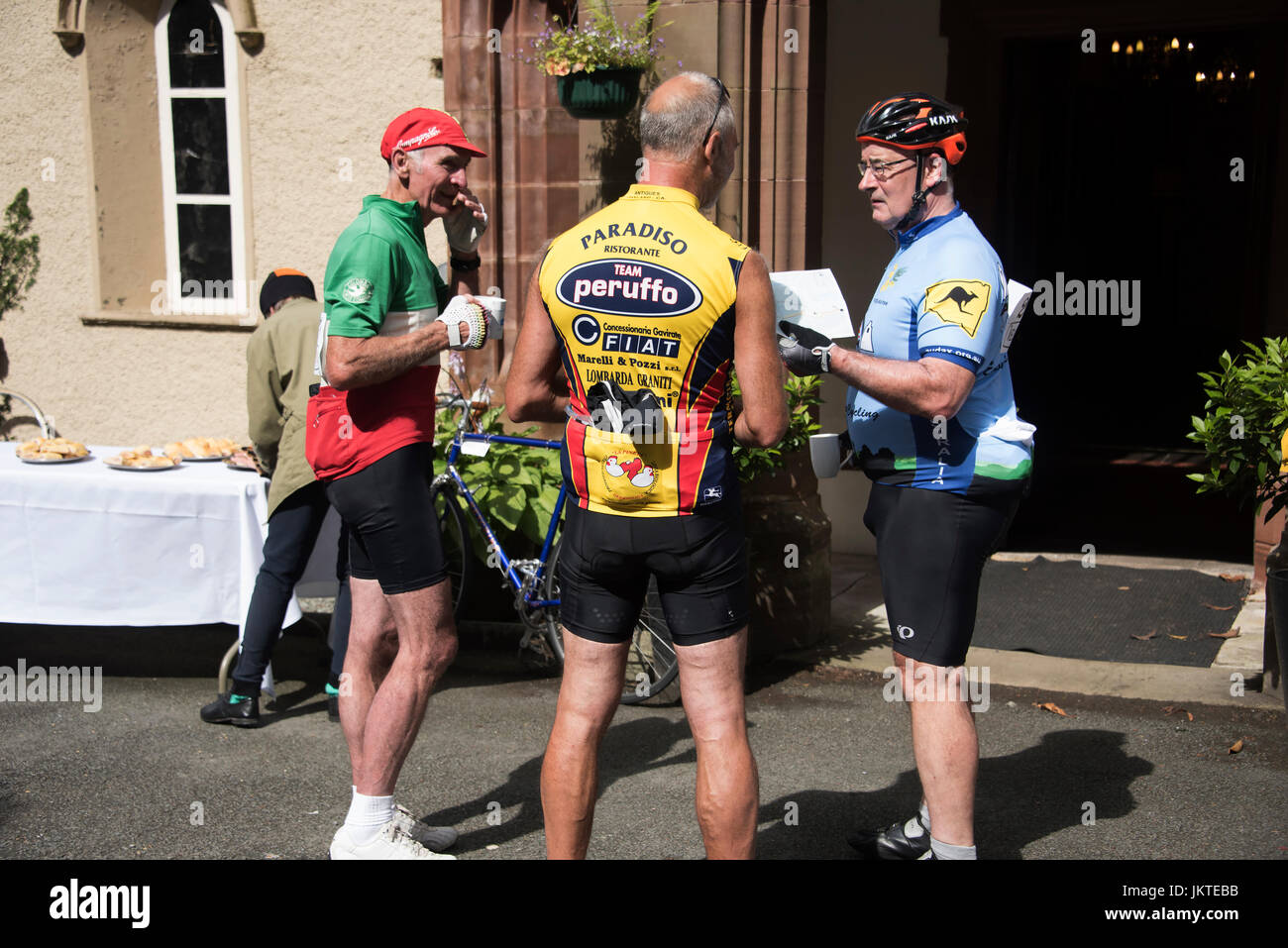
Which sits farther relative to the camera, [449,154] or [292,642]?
[292,642]

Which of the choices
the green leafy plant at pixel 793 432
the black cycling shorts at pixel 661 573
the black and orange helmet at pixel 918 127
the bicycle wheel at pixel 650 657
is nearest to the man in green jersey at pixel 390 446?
the black cycling shorts at pixel 661 573

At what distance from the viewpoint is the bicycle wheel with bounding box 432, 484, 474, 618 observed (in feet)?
18.9

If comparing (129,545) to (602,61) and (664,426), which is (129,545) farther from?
(664,426)

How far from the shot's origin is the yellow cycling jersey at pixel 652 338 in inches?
112

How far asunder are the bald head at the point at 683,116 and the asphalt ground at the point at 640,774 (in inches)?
83.2

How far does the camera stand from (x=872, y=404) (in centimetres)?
348

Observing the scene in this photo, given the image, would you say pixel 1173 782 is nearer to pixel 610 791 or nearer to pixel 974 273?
pixel 610 791

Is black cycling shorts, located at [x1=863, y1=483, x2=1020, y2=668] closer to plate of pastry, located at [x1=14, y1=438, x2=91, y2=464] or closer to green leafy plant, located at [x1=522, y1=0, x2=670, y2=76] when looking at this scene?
green leafy plant, located at [x1=522, y1=0, x2=670, y2=76]

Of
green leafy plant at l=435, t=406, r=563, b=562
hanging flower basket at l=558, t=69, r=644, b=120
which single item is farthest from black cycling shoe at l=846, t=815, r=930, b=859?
hanging flower basket at l=558, t=69, r=644, b=120

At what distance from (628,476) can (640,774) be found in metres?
1.95

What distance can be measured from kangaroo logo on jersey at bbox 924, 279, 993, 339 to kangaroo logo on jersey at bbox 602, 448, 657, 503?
33.5 inches

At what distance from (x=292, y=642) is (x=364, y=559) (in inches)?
107

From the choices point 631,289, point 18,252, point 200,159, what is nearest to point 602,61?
point 631,289
